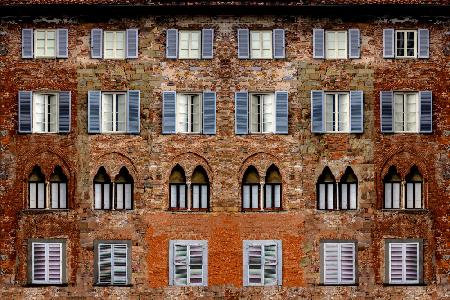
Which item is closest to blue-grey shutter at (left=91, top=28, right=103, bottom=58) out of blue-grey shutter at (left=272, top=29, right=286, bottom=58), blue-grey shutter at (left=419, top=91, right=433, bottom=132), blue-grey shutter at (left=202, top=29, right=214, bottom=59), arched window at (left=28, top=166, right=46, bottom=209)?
blue-grey shutter at (left=202, top=29, right=214, bottom=59)

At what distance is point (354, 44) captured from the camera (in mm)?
35531

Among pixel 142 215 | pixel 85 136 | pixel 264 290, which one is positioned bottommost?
pixel 264 290

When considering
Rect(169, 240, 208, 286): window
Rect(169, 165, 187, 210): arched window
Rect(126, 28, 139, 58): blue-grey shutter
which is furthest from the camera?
Rect(126, 28, 139, 58): blue-grey shutter

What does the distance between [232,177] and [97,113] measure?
5.67 metres

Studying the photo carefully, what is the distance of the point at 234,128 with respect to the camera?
35281 mm

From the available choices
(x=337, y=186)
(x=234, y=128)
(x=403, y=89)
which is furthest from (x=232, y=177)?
(x=403, y=89)

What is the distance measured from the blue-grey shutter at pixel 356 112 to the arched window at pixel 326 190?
1.92m

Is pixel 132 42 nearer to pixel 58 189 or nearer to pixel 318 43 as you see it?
pixel 58 189

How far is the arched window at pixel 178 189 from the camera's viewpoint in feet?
116

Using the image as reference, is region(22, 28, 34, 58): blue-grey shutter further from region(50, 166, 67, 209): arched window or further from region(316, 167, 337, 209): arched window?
region(316, 167, 337, 209): arched window

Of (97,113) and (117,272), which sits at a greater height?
(97,113)

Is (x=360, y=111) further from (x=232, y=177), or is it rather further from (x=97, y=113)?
(x=97, y=113)

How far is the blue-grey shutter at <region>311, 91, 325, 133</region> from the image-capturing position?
116ft

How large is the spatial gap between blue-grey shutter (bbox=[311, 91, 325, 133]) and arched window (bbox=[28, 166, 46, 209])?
10528 mm
